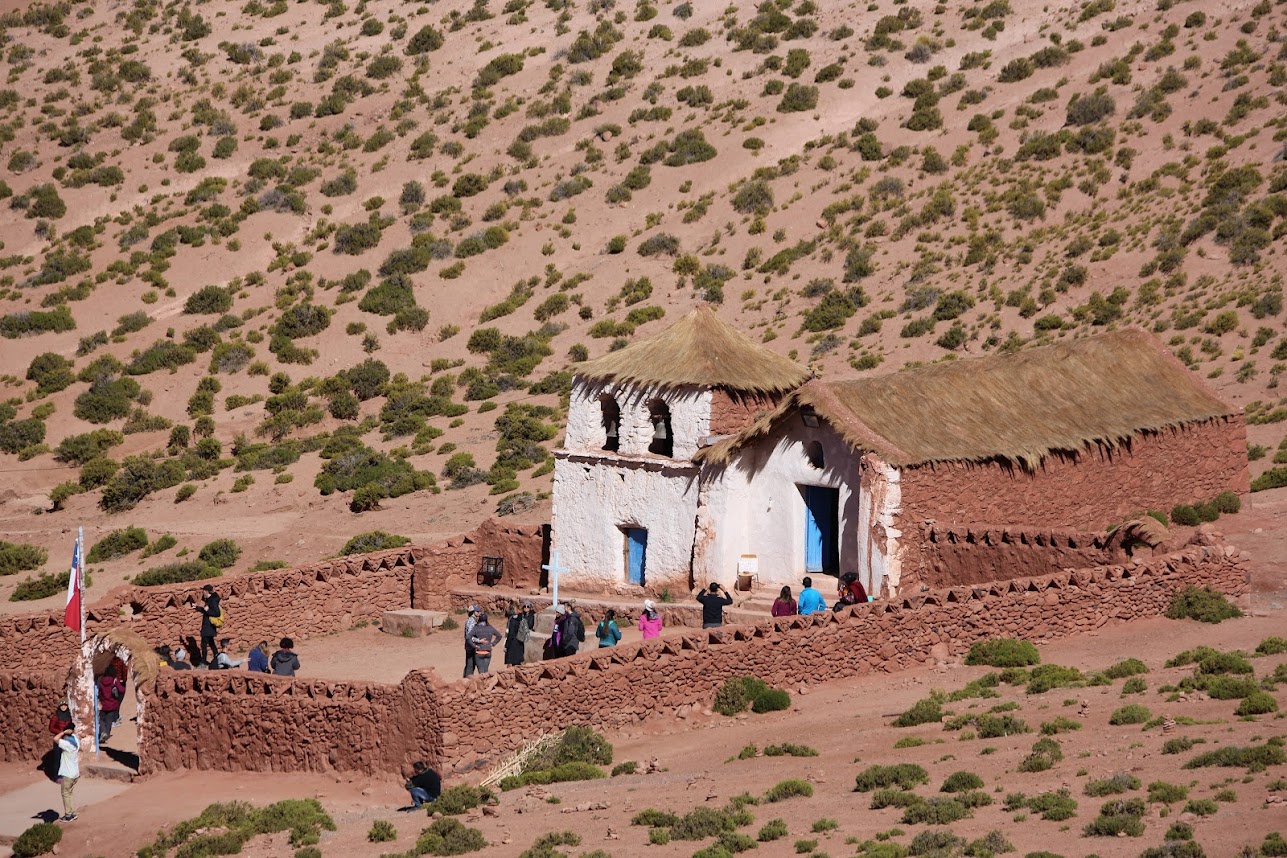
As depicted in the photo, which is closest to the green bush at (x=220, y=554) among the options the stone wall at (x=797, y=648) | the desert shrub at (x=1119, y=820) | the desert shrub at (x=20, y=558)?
the desert shrub at (x=20, y=558)

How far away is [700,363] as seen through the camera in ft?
102

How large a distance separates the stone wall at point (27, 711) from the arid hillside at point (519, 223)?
15.2m

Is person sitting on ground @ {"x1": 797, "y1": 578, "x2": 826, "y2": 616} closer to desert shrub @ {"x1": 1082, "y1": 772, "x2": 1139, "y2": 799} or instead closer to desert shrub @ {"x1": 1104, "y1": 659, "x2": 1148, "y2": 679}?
desert shrub @ {"x1": 1104, "y1": 659, "x2": 1148, "y2": 679}

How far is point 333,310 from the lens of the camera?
63094 millimetres

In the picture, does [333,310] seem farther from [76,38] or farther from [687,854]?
[687,854]

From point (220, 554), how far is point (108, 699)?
17.0 m

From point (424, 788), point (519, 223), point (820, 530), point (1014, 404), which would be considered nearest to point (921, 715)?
point (424, 788)

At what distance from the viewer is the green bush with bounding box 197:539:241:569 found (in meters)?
40.0

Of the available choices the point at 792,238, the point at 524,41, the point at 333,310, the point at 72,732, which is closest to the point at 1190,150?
the point at 792,238

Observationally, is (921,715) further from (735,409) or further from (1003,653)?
(735,409)

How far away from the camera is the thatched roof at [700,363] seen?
30984 mm

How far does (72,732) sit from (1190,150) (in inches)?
1818

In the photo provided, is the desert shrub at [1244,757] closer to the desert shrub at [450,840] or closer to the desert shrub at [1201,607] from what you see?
the desert shrub at [450,840]

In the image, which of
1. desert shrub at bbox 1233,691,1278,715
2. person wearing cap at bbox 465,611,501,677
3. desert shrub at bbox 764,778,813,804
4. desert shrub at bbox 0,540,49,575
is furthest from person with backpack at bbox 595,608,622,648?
desert shrub at bbox 0,540,49,575
